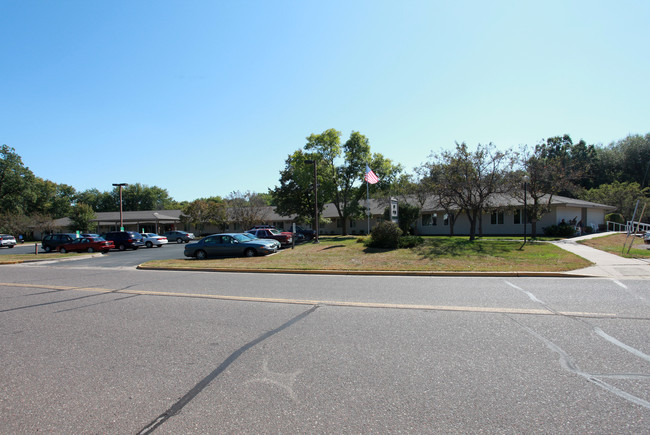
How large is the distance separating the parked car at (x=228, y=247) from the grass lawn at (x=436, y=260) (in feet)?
1.95

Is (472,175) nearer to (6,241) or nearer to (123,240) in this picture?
(123,240)

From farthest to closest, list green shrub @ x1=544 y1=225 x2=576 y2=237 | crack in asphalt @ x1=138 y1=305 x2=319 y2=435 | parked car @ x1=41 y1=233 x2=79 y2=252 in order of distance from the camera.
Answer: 1. parked car @ x1=41 y1=233 x2=79 y2=252
2. green shrub @ x1=544 y1=225 x2=576 y2=237
3. crack in asphalt @ x1=138 y1=305 x2=319 y2=435

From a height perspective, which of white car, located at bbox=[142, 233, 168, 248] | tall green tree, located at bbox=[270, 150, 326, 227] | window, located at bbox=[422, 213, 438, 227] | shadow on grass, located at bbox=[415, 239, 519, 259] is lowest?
white car, located at bbox=[142, 233, 168, 248]

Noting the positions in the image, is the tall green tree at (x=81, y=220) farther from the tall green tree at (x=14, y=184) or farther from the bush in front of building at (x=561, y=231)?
the bush in front of building at (x=561, y=231)

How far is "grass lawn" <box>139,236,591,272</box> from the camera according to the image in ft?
41.7

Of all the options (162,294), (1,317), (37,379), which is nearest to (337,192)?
(162,294)

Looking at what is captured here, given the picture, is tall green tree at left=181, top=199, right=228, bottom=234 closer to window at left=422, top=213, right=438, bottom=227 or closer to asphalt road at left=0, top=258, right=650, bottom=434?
window at left=422, top=213, right=438, bottom=227

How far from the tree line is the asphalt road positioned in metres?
13.8

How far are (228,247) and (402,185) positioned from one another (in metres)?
20.0

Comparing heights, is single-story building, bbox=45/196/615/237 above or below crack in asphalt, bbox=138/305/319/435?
above

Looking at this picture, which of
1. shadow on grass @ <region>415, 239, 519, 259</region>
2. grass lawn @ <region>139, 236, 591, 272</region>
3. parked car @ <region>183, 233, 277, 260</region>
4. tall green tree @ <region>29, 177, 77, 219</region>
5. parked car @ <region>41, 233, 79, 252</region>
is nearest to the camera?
grass lawn @ <region>139, 236, 591, 272</region>

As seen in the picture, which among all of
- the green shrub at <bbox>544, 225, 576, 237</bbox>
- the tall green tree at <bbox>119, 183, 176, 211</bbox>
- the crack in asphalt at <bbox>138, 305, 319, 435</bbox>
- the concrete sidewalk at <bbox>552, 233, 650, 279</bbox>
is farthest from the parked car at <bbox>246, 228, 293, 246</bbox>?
the tall green tree at <bbox>119, 183, 176, 211</bbox>

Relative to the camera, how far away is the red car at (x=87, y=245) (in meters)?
27.5

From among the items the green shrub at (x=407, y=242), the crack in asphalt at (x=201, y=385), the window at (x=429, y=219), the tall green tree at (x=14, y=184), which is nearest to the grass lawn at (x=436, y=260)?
the green shrub at (x=407, y=242)
